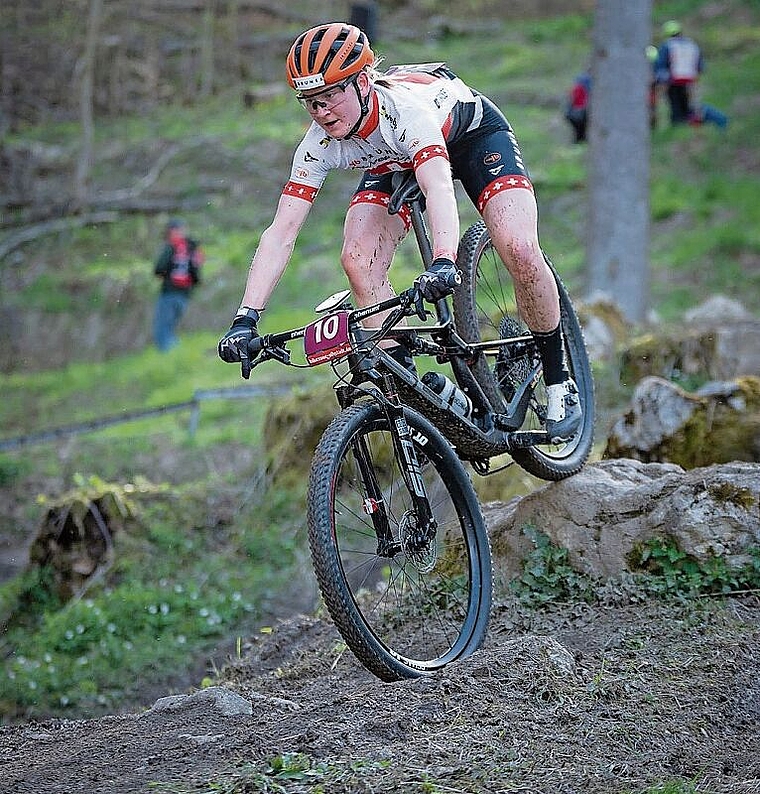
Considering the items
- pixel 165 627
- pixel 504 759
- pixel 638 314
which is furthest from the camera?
pixel 638 314

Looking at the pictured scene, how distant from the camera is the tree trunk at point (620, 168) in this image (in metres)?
13.1

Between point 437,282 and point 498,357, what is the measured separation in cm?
137

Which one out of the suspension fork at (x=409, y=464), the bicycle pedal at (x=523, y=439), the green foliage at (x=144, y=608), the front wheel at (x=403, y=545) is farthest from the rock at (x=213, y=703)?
the green foliage at (x=144, y=608)

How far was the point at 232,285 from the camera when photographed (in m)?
18.8

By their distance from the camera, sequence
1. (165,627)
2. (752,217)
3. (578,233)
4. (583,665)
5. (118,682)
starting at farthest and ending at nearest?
(578,233), (752,217), (165,627), (118,682), (583,665)

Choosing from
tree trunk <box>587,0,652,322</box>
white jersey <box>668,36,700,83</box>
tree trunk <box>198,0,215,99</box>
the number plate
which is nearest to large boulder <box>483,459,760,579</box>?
the number plate

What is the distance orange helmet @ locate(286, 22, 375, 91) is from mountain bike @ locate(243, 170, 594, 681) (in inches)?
24.9

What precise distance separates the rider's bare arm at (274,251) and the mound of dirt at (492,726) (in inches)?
61.0

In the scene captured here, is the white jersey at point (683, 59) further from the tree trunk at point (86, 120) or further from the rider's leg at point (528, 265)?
the rider's leg at point (528, 265)

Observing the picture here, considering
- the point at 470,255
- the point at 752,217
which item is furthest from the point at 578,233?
the point at 470,255

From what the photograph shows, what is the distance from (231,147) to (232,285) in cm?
550

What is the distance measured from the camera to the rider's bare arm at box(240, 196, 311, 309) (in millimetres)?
4648

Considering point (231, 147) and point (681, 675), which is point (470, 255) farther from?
point (231, 147)

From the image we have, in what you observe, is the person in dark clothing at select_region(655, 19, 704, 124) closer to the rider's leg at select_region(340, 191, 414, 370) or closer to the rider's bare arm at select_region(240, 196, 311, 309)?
the rider's leg at select_region(340, 191, 414, 370)
